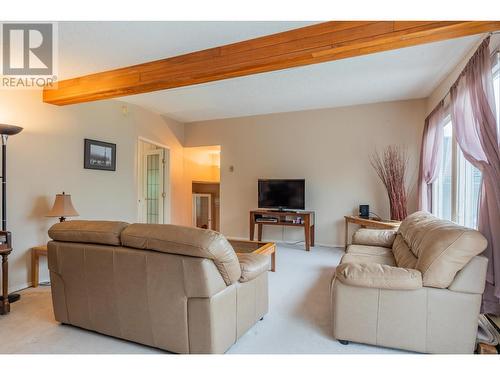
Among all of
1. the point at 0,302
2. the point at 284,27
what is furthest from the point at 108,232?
the point at 284,27

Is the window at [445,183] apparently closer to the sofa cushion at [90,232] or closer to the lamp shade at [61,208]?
the sofa cushion at [90,232]

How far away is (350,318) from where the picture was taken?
186 cm

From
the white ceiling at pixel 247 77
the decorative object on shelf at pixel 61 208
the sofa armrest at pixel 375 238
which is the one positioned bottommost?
the sofa armrest at pixel 375 238

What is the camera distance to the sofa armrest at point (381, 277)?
5.74ft

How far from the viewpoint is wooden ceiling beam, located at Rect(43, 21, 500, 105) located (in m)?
1.78

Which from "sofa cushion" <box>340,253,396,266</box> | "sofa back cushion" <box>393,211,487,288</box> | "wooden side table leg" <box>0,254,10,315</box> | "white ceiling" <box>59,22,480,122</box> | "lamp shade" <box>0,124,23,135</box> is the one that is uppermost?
"white ceiling" <box>59,22,480,122</box>

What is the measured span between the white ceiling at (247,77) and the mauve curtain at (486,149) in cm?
52

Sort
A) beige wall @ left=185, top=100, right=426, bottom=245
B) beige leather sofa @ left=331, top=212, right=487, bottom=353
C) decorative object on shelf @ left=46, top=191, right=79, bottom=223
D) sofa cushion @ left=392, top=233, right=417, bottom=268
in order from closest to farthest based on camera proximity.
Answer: beige leather sofa @ left=331, top=212, right=487, bottom=353 → sofa cushion @ left=392, top=233, right=417, bottom=268 → decorative object on shelf @ left=46, top=191, right=79, bottom=223 → beige wall @ left=185, top=100, right=426, bottom=245

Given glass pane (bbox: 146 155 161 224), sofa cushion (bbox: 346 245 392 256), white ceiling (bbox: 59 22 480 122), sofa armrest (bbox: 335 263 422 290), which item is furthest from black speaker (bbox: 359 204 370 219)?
glass pane (bbox: 146 155 161 224)

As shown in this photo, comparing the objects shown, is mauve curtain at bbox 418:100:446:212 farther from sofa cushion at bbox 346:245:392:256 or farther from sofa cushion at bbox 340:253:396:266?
sofa cushion at bbox 340:253:396:266

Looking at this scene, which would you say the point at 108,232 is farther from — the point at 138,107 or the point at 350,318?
the point at 138,107

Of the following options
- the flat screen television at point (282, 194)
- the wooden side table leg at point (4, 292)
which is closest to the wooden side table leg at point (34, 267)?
the wooden side table leg at point (4, 292)

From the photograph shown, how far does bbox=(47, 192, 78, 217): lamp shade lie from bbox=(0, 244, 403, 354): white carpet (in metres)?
0.83

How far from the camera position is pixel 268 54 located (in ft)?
7.41
